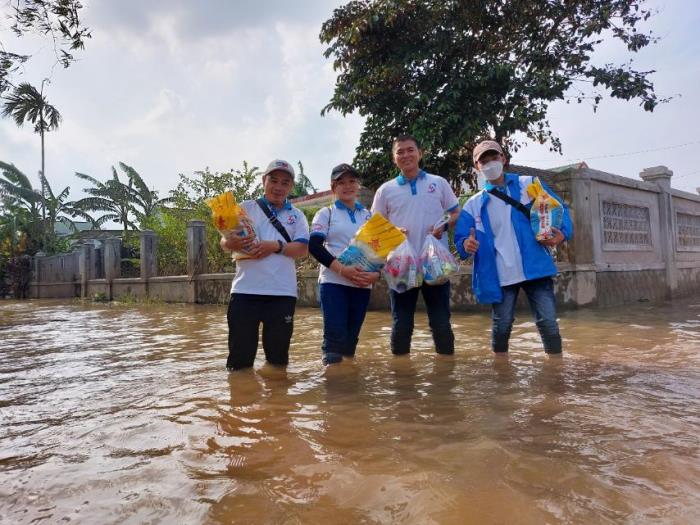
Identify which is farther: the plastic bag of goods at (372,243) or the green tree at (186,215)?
the green tree at (186,215)

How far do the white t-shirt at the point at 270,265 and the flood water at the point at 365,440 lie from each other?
0.63 metres

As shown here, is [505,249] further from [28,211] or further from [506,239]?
[28,211]

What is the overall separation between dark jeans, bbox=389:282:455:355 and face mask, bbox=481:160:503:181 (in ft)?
2.78

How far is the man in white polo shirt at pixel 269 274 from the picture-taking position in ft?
11.5

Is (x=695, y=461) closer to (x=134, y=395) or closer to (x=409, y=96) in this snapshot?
(x=134, y=395)

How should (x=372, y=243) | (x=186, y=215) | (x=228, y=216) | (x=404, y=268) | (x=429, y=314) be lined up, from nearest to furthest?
(x=228, y=216), (x=372, y=243), (x=404, y=268), (x=429, y=314), (x=186, y=215)

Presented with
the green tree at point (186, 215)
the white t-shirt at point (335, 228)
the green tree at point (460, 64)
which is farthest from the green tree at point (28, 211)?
the white t-shirt at point (335, 228)

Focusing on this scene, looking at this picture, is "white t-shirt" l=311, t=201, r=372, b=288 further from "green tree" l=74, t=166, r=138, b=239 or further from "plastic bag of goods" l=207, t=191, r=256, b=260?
"green tree" l=74, t=166, r=138, b=239

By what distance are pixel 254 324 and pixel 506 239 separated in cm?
188

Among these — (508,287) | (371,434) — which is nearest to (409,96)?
(508,287)

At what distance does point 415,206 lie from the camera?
150 inches

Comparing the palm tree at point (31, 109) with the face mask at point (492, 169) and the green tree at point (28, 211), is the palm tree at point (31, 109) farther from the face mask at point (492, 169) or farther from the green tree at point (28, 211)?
the face mask at point (492, 169)

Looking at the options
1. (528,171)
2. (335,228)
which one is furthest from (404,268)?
(528,171)

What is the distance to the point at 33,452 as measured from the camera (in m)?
2.30
